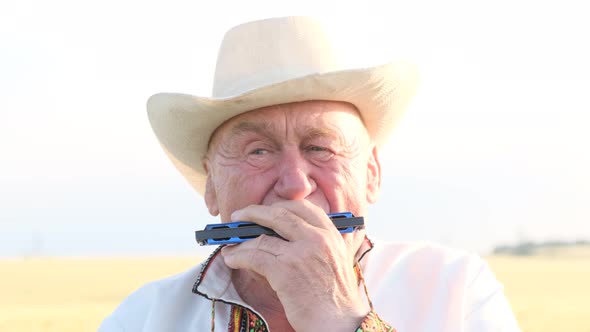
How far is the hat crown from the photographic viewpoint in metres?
4.25

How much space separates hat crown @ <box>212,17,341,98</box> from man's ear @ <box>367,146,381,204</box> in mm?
558

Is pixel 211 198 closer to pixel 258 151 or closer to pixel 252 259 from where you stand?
pixel 258 151

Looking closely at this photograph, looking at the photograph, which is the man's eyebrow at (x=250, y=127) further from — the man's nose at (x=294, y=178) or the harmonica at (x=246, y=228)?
the harmonica at (x=246, y=228)

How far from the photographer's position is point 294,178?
153 inches

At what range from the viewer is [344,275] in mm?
3623

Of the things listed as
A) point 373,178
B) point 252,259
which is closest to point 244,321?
point 252,259

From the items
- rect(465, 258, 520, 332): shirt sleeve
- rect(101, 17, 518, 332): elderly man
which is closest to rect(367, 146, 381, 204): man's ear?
rect(101, 17, 518, 332): elderly man

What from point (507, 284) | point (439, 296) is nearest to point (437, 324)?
point (439, 296)

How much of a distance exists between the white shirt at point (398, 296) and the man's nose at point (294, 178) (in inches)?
29.9

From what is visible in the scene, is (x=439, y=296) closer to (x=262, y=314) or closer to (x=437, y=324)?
(x=437, y=324)

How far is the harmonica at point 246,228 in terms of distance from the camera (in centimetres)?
382

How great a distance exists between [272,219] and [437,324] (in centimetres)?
110

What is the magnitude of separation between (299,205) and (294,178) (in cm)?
24

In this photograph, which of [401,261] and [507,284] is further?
[507,284]
